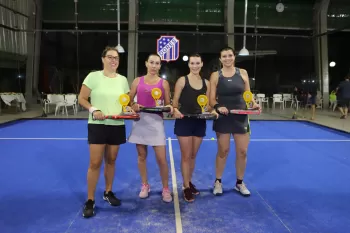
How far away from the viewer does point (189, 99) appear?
268 centimetres

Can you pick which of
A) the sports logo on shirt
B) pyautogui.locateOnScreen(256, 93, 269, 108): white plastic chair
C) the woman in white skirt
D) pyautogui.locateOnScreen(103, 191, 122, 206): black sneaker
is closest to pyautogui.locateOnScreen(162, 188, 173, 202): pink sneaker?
the woman in white skirt

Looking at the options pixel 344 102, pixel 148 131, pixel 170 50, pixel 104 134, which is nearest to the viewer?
pixel 104 134

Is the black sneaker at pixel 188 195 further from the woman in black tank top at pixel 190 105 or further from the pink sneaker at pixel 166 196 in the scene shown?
the pink sneaker at pixel 166 196

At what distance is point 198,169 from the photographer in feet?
12.6

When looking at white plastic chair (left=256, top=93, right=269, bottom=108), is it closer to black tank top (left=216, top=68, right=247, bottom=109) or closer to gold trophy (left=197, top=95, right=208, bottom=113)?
black tank top (left=216, top=68, right=247, bottom=109)

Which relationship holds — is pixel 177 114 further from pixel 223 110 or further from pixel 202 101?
pixel 223 110

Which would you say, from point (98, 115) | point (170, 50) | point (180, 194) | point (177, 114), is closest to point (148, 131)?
point (177, 114)

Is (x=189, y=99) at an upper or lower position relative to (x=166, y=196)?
upper

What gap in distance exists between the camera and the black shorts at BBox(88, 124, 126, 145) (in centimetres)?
236

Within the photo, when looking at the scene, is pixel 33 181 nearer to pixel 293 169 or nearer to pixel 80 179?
pixel 80 179

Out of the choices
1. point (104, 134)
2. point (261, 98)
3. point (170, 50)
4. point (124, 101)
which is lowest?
point (104, 134)

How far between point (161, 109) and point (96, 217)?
1.05 meters

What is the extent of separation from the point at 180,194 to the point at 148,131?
798 millimetres

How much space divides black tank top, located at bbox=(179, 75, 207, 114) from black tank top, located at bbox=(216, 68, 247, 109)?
7.7 inches
